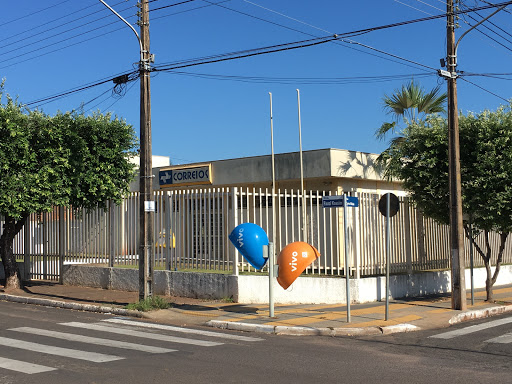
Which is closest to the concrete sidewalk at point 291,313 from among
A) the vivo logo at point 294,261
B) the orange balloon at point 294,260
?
the orange balloon at point 294,260

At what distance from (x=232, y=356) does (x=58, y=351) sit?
2.69 meters

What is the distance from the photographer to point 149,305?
45.2ft

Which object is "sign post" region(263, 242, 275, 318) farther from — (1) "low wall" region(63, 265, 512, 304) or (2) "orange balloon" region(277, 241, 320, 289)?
(1) "low wall" region(63, 265, 512, 304)

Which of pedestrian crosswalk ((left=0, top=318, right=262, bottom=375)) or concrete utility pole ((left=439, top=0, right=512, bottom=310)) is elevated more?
concrete utility pole ((left=439, top=0, right=512, bottom=310))

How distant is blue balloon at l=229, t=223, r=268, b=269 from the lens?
1292cm

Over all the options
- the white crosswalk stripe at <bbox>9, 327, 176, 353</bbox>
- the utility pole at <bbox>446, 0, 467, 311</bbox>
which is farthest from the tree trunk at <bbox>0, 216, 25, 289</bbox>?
the utility pole at <bbox>446, 0, 467, 311</bbox>

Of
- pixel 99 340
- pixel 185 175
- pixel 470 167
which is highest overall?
pixel 185 175

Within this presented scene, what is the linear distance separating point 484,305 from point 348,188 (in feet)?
25.1

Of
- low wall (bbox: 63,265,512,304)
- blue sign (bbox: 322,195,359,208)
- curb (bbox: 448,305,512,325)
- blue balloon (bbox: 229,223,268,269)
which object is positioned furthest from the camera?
low wall (bbox: 63,265,512,304)

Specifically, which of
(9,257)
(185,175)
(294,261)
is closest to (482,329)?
(294,261)

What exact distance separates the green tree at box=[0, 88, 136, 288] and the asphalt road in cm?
515

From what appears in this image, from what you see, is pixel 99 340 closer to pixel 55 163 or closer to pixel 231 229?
pixel 231 229

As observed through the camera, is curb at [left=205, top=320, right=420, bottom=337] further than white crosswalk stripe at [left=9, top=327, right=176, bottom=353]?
Yes

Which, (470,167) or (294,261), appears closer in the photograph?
(294,261)
